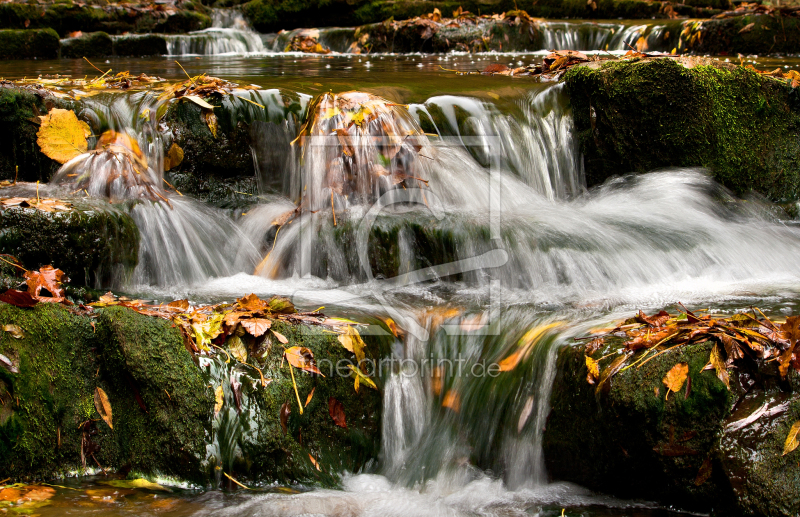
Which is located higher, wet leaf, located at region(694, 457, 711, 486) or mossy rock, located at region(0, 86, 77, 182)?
mossy rock, located at region(0, 86, 77, 182)

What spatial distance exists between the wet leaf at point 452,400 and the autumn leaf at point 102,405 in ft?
5.09

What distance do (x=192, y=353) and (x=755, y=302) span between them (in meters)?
2.94

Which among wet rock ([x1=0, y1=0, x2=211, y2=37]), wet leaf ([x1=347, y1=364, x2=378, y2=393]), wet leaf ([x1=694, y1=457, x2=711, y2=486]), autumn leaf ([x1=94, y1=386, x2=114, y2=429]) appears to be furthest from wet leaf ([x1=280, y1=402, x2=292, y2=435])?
wet rock ([x1=0, y1=0, x2=211, y2=37])

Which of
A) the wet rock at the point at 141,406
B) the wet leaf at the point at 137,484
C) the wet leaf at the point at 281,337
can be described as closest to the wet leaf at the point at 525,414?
the wet rock at the point at 141,406

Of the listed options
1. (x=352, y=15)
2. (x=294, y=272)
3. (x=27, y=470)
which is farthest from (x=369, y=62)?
(x=27, y=470)

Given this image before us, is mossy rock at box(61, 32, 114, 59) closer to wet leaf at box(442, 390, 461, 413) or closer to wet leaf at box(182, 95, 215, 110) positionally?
wet leaf at box(182, 95, 215, 110)

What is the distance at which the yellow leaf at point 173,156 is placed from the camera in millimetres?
4621

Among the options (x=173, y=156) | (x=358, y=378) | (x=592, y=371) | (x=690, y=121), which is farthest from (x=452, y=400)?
(x=690, y=121)

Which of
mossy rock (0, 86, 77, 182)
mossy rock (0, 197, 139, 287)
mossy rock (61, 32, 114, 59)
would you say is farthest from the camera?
mossy rock (61, 32, 114, 59)

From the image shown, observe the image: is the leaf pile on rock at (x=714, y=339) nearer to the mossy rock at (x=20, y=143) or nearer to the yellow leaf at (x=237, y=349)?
the yellow leaf at (x=237, y=349)

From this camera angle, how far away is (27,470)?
2740 millimetres

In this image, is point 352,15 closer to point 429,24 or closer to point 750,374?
point 429,24

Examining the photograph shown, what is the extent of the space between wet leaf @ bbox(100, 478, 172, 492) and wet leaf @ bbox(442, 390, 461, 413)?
1327mm

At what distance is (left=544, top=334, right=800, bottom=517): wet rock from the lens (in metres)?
2.41
